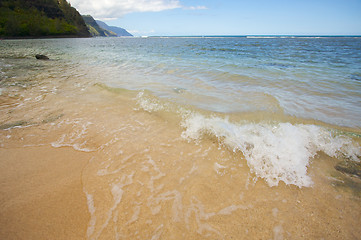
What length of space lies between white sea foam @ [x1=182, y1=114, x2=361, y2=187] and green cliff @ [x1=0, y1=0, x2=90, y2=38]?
361 ft

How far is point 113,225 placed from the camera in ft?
6.73

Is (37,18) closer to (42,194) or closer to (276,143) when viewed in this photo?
(42,194)

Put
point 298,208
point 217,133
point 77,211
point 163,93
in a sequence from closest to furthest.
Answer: point 77,211, point 298,208, point 217,133, point 163,93

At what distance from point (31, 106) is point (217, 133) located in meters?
6.17

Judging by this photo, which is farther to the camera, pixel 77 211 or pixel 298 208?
pixel 298 208

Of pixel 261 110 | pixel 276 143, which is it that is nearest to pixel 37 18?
pixel 261 110

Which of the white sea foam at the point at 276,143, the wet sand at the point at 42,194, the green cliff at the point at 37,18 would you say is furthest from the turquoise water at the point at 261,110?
the green cliff at the point at 37,18

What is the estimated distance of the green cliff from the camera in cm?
7228

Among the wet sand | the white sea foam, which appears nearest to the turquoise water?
the white sea foam

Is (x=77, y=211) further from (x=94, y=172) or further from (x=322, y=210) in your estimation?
(x=322, y=210)

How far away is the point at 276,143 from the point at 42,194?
4.48 metres

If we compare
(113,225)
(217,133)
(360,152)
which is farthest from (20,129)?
(360,152)

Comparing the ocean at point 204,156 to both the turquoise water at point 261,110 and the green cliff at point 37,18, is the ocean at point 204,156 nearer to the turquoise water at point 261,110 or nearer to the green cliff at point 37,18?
the turquoise water at point 261,110

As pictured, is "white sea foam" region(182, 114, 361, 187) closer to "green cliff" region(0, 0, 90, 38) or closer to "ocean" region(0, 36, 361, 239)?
"ocean" region(0, 36, 361, 239)
